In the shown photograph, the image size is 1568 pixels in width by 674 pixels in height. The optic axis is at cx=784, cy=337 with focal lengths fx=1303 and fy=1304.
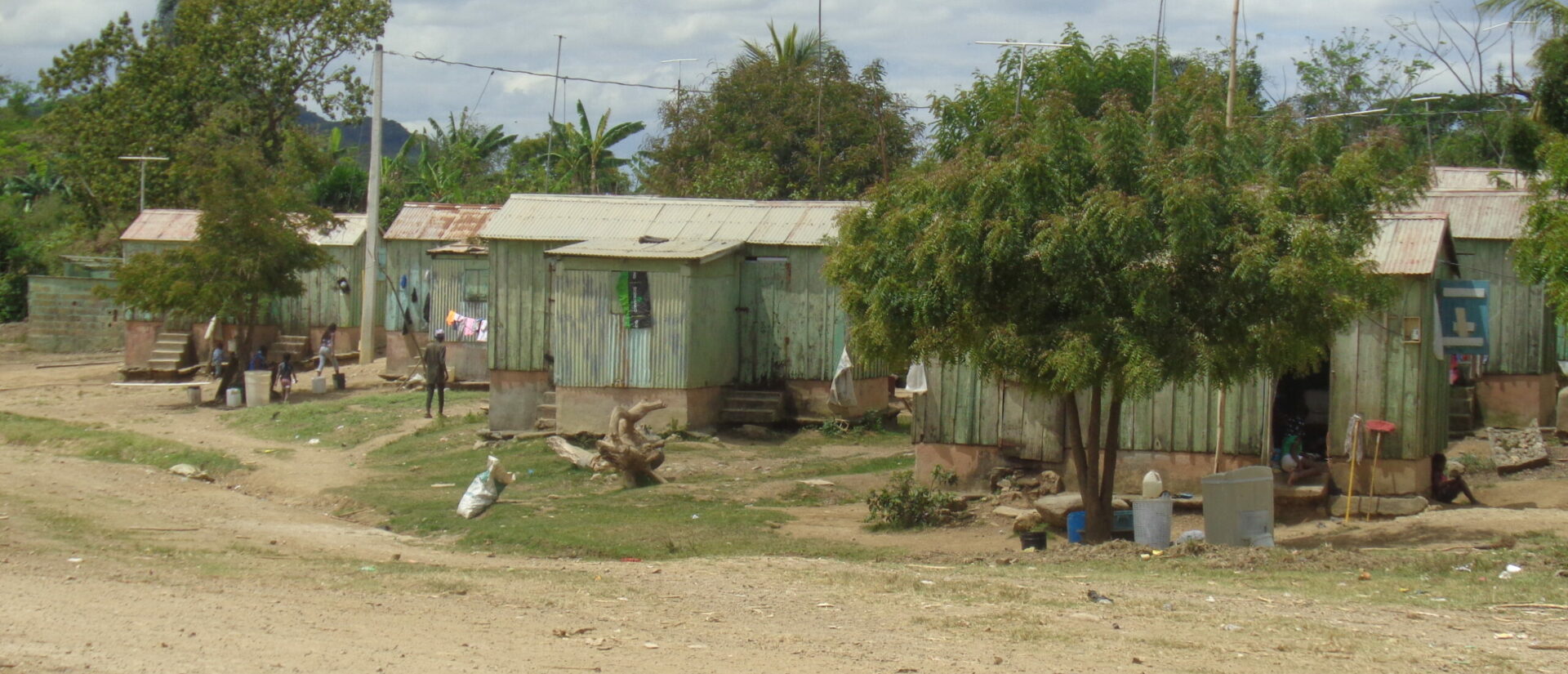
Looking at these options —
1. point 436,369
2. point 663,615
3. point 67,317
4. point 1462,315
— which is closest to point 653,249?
point 436,369

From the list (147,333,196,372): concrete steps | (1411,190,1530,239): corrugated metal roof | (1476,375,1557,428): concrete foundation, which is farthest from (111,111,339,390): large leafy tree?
(1476,375,1557,428): concrete foundation

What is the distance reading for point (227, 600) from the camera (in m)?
8.33

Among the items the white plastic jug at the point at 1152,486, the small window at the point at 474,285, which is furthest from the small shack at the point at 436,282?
→ the white plastic jug at the point at 1152,486

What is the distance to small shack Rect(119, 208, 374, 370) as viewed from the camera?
29453 mm

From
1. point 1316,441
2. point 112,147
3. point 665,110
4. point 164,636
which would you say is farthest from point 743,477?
point 112,147

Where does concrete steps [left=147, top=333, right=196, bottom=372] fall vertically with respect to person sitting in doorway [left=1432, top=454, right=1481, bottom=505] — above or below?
above

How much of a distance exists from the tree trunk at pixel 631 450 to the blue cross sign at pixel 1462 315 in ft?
29.6

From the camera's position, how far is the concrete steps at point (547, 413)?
64.0 ft

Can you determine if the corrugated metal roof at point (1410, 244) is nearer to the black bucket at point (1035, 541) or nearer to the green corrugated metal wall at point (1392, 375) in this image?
the green corrugated metal wall at point (1392, 375)

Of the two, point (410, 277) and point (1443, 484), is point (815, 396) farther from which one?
point (410, 277)

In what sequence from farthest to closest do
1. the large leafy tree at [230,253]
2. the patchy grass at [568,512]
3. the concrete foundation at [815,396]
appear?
1. the large leafy tree at [230,253]
2. the concrete foundation at [815,396]
3. the patchy grass at [568,512]

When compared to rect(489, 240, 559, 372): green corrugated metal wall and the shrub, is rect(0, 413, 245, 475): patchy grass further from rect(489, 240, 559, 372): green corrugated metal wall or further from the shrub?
the shrub

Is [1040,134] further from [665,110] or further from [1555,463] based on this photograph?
[665,110]

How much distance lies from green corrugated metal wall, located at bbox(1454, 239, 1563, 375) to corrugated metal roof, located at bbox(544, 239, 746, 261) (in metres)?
10.8
